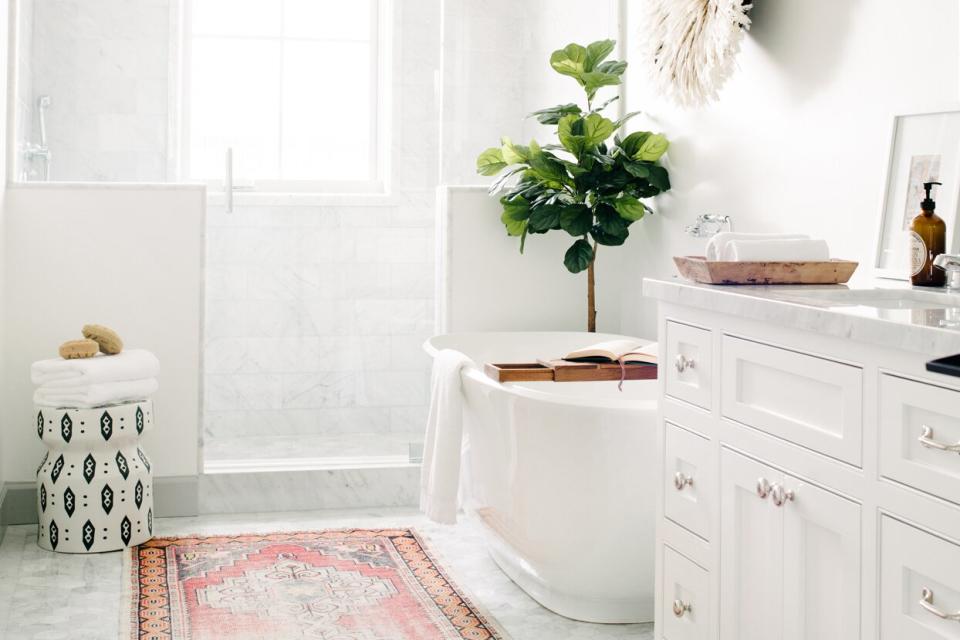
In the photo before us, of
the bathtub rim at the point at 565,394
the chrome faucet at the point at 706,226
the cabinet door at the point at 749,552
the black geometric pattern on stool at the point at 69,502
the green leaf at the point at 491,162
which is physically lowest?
the black geometric pattern on stool at the point at 69,502

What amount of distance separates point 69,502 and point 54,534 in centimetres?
12

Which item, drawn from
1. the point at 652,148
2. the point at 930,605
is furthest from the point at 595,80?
the point at 930,605

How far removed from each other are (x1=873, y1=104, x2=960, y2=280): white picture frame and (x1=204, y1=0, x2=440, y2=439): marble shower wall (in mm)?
2341

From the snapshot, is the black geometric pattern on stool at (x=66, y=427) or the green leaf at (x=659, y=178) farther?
the green leaf at (x=659, y=178)

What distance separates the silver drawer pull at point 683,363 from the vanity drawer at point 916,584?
25.3 inches

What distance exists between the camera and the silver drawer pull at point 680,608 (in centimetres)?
204

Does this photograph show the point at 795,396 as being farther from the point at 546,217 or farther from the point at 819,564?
the point at 546,217

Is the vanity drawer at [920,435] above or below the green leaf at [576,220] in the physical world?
below

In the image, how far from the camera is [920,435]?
4.37 ft

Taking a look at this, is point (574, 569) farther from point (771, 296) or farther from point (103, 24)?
point (103, 24)

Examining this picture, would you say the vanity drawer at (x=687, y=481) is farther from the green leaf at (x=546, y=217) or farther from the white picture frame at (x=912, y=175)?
the green leaf at (x=546, y=217)

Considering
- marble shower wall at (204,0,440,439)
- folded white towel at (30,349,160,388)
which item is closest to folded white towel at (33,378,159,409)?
folded white towel at (30,349,160,388)

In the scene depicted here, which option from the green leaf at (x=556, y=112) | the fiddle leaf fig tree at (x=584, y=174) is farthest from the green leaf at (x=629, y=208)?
the green leaf at (x=556, y=112)

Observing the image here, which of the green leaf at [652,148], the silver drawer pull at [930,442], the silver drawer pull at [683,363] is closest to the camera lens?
the silver drawer pull at [930,442]
